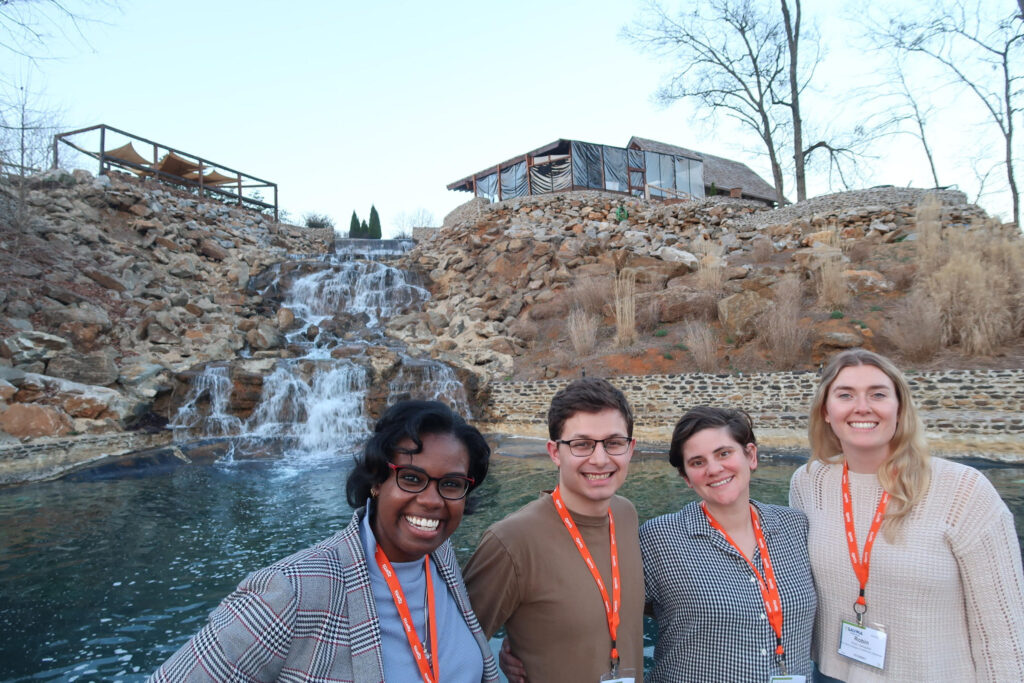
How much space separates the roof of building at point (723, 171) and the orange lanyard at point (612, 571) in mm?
22229

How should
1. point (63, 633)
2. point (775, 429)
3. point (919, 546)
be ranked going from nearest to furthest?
point (919, 546)
point (63, 633)
point (775, 429)

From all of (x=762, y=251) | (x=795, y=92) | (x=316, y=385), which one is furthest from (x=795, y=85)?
(x=316, y=385)

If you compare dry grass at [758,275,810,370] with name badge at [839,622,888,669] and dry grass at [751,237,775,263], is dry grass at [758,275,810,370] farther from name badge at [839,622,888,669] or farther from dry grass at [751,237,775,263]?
name badge at [839,622,888,669]

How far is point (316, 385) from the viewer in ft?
37.2

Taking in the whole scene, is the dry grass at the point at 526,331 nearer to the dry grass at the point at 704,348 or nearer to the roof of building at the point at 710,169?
the dry grass at the point at 704,348

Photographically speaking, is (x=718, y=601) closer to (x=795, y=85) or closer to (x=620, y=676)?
(x=620, y=676)

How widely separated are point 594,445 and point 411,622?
0.71 metres

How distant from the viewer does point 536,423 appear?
1149 centimetres

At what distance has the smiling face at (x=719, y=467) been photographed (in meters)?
1.76

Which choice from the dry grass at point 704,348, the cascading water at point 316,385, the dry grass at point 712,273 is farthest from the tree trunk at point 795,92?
the cascading water at point 316,385

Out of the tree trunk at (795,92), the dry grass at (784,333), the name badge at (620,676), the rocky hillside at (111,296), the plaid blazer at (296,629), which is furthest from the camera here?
the tree trunk at (795,92)

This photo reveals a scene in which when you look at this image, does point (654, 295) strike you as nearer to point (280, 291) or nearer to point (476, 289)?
point (476, 289)

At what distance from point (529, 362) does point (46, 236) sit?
11.9m

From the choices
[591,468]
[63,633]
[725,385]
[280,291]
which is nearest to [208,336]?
[280,291]
